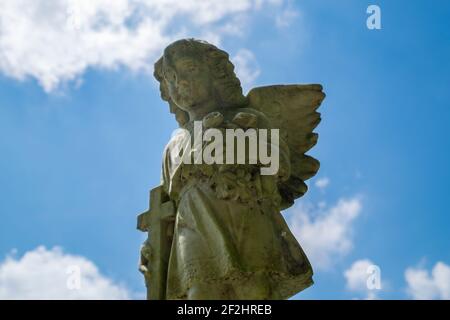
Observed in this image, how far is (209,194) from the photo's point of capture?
763cm

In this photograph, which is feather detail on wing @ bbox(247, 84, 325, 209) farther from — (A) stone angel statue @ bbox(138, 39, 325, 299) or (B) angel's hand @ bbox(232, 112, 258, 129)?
(B) angel's hand @ bbox(232, 112, 258, 129)

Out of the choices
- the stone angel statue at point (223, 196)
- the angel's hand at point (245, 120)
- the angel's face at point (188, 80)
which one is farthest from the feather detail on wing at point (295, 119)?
the angel's hand at point (245, 120)

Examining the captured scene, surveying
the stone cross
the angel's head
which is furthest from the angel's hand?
the stone cross

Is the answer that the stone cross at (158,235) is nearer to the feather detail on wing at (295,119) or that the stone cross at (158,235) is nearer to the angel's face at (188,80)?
the angel's face at (188,80)

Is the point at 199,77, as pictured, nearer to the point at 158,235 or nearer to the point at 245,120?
the point at 245,120

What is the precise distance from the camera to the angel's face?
27.7ft

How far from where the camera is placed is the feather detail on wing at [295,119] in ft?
28.6

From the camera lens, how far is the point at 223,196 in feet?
24.7

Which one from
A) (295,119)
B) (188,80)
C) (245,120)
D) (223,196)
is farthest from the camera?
(295,119)

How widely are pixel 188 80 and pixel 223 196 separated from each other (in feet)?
5.22

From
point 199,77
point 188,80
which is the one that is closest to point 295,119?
point 199,77

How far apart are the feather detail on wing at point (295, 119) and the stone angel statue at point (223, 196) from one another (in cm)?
1
